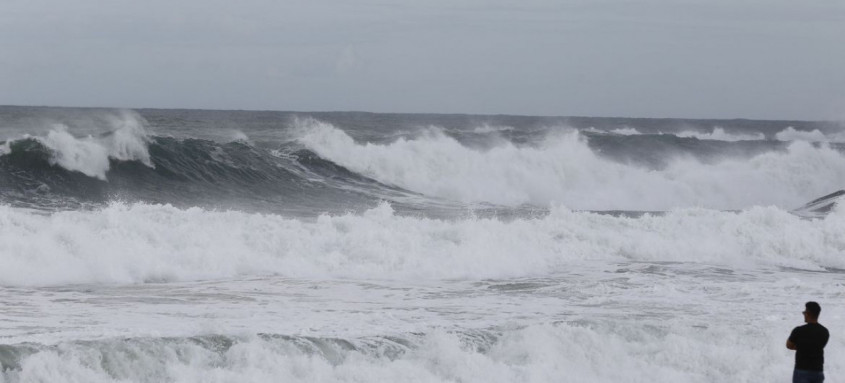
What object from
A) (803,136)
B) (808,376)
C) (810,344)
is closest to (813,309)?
(810,344)

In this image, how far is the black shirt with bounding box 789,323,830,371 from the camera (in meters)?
7.71

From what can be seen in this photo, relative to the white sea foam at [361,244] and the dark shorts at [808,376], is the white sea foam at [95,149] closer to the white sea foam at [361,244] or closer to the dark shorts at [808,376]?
the white sea foam at [361,244]

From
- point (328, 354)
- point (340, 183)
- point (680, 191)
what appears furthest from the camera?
point (680, 191)

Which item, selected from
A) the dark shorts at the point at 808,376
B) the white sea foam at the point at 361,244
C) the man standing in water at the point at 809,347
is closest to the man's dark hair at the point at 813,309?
the man standing in water at the point at 809,347

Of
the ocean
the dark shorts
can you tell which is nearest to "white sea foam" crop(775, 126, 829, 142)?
the ocean

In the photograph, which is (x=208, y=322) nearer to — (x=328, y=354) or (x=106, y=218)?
(x=328, y=354)

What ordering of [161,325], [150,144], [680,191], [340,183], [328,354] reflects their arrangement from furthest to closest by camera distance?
[680,191] < [340,183] < [150,144] < [161,325] < [328,354]

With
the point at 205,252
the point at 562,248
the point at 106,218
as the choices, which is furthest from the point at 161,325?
the point at 562,248

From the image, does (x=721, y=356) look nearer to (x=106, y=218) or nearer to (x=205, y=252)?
(x=205, y=252)

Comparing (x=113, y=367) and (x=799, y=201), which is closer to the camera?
(x=113, y=367)

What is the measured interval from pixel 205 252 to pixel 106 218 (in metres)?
1.73

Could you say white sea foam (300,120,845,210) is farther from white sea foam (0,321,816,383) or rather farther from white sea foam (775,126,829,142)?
white sea foam (775,126,829,142)

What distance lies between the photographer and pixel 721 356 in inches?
421

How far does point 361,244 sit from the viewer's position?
1611 centimetres
